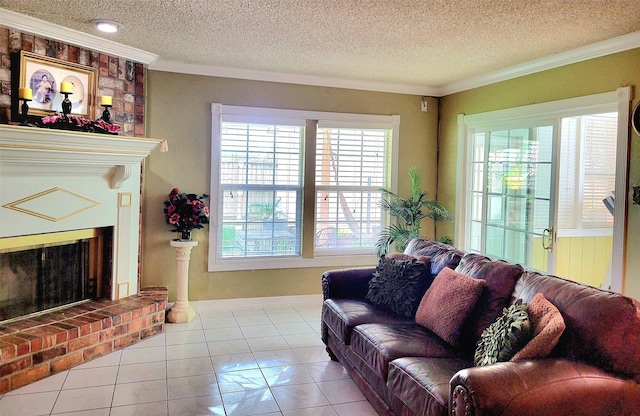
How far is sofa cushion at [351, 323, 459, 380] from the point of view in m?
2.53

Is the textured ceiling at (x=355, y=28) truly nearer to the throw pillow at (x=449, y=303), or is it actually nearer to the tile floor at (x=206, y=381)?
the throw pillow at (x=449, y=303)

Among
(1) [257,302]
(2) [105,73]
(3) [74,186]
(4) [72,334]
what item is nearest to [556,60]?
(1) [257,302]

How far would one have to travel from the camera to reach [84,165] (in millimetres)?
3611

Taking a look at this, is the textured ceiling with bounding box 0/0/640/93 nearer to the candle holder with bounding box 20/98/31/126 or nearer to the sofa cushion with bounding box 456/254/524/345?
the candle holder with bounding box 20/98/31/126

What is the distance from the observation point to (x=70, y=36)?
3629mm

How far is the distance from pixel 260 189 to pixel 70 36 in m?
2.13

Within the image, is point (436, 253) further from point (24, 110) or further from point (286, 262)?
point (24, 110)

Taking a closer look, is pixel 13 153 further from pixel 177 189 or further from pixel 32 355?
pixel 177 189

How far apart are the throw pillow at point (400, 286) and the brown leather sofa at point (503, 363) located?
11 cm

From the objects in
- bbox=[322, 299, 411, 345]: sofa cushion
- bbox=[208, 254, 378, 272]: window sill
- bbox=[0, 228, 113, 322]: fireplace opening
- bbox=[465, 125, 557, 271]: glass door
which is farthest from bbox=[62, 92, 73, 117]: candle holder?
bbox=[465, 125, 557, 271]: glass door

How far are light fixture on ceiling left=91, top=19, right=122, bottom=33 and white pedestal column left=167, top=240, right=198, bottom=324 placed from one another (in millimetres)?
1848

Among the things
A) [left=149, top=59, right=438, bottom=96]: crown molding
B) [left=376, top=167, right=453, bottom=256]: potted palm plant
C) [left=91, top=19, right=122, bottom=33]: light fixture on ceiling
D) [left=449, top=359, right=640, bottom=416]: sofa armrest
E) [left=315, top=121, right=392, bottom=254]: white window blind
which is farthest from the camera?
[left=315, top=121, right=392, bottom=254]: white window blind

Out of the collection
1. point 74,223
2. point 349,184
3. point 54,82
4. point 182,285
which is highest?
point 54,82

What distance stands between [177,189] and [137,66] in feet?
3.82
